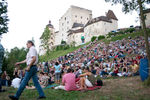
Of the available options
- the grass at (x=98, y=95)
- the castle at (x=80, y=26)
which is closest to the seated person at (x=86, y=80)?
the grass at (x=98, y=95)

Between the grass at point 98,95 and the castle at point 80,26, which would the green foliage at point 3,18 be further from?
the castle at point 80,26

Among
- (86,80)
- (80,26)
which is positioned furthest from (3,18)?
(80,26)

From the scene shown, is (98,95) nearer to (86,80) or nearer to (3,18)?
(86,80)

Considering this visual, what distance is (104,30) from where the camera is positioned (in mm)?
55438

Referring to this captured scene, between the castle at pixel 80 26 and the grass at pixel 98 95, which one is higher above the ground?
the castle at pixel 80 26

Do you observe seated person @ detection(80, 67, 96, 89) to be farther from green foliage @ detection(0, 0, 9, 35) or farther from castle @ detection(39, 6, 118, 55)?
castle @ detection(39, 6, 118, 55)

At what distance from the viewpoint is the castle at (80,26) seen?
5582 cm

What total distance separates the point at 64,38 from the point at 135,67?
211ft

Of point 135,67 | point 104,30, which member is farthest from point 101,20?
point 135,67

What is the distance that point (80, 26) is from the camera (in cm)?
7131

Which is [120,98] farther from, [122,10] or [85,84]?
[122,10]

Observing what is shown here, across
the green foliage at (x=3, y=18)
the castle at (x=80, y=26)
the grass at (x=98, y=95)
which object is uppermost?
the castle at (x=80, y=26)

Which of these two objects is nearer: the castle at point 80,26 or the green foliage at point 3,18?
the green foliage at point 3,18

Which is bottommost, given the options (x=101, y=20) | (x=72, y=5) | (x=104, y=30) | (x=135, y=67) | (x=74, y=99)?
(x=74, y=99)
